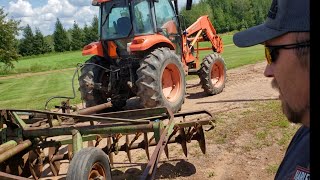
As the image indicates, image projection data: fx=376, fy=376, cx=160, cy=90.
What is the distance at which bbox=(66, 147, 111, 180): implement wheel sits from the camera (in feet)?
10.5

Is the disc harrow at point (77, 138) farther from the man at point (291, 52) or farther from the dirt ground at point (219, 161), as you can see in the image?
the man at point (291, 52)

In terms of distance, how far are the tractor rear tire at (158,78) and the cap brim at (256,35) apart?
5093mm

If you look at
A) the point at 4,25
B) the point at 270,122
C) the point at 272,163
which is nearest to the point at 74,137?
the point at 272,163

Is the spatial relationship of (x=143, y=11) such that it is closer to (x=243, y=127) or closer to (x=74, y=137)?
(x=243, y=127)

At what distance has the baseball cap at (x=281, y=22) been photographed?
3.74 ft

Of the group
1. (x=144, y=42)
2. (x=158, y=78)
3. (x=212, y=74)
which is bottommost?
(x=212, y=74)

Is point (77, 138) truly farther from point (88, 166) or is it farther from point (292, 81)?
point (292, 81)

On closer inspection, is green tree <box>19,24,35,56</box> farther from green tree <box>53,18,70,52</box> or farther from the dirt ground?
the dirt ground

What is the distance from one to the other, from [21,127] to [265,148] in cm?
319

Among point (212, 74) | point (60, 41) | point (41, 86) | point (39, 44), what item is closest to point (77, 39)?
point (60, 41)

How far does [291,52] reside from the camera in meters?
1.24

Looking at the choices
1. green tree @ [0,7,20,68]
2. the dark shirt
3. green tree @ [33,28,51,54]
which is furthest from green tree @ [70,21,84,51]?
the dark shirt

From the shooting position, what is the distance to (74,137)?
388cm

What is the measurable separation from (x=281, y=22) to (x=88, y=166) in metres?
2.45
